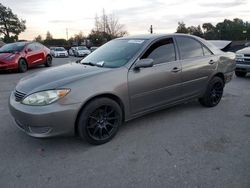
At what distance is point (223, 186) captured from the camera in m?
2.72

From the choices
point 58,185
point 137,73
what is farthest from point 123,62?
point 58,185

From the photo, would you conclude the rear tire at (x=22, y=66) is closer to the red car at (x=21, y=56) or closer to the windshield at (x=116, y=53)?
the red car at (x=21, y=56)

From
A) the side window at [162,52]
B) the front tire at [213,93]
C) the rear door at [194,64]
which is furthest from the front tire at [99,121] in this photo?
the front tire at [213,93]

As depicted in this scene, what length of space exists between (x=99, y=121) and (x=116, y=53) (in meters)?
1.33

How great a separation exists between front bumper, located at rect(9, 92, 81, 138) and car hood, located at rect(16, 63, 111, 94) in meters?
0.28

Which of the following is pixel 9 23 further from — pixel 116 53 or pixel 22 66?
pixel 116 53

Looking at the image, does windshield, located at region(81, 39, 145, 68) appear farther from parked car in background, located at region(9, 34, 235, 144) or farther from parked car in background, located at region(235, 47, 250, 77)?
parked car in background, located at region(235, 47, 250, 77)

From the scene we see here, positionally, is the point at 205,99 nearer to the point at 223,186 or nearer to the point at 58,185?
the point at 223,186

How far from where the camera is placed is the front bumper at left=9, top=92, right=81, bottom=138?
128 inches

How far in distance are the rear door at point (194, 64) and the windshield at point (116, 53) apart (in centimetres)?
93

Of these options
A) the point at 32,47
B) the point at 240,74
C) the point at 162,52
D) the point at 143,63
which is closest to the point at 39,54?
the point at 32,47

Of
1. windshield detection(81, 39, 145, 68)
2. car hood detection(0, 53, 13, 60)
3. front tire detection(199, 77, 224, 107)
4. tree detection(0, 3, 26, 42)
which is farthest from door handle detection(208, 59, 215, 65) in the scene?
tree detection(0, 3, 26, 42)

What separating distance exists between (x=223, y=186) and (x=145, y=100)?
182 cm

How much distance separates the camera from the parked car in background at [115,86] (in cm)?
335
